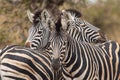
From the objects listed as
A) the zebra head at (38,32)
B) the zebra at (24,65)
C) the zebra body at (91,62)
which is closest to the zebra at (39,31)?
the zebra head at (38,32)

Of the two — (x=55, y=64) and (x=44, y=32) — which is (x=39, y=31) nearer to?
(x=44, y=32)

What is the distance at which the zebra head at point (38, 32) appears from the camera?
7883 mm

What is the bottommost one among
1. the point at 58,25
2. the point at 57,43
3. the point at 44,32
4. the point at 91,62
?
the point at 91,62

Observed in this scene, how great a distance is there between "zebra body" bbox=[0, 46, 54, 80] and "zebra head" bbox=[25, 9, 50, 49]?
44.5 inches

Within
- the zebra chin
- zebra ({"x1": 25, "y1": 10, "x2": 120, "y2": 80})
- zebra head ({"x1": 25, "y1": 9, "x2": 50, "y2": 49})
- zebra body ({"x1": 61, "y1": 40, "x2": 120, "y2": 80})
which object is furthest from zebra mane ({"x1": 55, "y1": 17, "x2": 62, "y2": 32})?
zebra head ({"x1": 25, "y1": 9, "x2": 50, "y2": 49})

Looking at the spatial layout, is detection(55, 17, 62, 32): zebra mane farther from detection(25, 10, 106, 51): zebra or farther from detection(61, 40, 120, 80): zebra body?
detection(61, 40, 120, 80): zebra body

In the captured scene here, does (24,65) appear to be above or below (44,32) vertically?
below

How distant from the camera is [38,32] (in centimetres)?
817

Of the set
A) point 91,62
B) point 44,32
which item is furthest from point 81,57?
point 44,32

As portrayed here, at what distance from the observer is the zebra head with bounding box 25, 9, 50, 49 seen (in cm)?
788

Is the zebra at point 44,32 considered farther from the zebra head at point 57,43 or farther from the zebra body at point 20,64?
the zebra body at point 20,64

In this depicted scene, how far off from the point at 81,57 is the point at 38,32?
50.8 inches

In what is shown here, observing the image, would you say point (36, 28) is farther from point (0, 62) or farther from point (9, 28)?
point (9, 28)

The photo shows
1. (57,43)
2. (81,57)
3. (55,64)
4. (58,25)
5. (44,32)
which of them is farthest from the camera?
(44,32)
